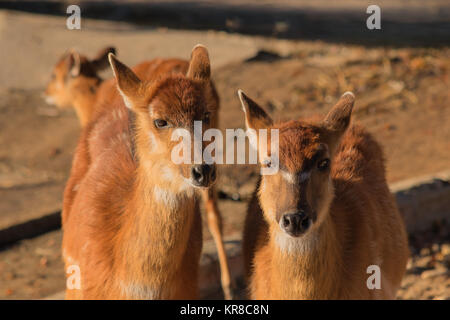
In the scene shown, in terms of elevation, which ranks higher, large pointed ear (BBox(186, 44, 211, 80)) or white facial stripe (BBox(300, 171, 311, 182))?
large pointed ear (BBox(186, 44, 211, 80))

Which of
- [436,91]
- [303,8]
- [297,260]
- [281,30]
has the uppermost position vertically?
[303,8]

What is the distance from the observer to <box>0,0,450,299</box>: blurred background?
7172 millimetres

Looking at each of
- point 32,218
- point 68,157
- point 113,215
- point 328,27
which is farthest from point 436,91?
point 113,215

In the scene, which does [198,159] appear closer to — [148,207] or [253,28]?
[148,207]

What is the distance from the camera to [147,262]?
187 inches

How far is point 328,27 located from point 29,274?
925cm

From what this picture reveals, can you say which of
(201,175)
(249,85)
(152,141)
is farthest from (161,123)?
(249,85)

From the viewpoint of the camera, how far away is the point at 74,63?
925 cm

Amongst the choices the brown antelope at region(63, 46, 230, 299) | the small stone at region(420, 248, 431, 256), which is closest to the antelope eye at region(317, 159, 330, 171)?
the brown antelope at region(63, 46, 230, 299)

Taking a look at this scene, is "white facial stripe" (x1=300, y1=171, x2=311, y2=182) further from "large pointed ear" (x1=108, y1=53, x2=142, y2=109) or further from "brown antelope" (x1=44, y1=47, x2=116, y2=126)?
"brown antelope" (x1=44, y1=47, x2=116, y2=126)

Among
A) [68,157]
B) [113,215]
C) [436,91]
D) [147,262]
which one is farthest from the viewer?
[436,91]

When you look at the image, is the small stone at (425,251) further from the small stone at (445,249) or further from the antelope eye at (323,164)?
the antelope eye at (323,164)

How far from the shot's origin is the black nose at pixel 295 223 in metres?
4.28

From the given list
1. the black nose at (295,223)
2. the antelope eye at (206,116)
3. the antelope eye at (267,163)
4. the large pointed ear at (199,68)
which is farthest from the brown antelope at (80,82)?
the black nose at (295,223)
